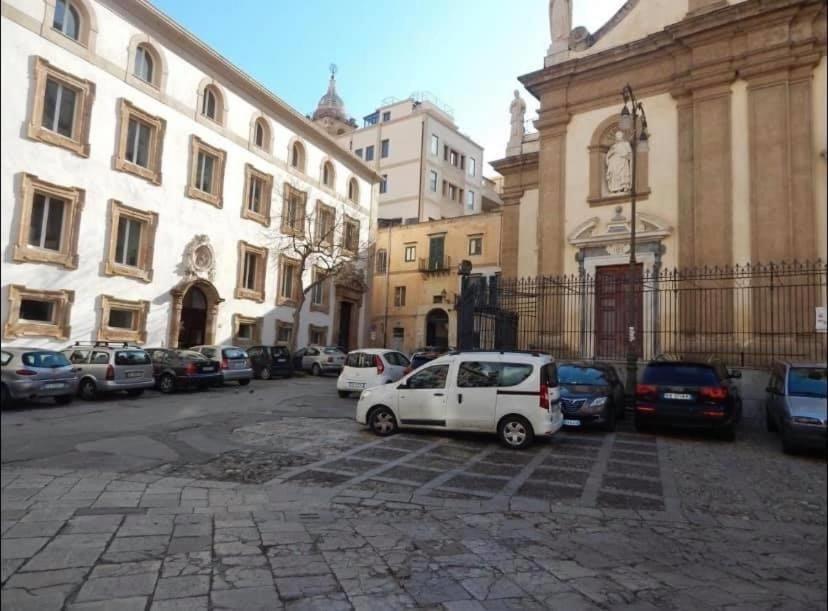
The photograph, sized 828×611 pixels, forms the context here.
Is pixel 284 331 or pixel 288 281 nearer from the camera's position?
pixel 284 331

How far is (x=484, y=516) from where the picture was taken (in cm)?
541

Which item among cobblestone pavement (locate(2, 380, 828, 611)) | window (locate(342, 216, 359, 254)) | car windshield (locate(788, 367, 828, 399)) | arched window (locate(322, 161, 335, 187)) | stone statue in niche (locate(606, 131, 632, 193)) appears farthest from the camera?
window (locate(342, 216, 359, 254))

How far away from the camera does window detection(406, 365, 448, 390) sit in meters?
9.77

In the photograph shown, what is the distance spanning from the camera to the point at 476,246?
3628 centimetres

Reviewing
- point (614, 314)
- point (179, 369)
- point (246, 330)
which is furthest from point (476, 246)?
point (179, 369)

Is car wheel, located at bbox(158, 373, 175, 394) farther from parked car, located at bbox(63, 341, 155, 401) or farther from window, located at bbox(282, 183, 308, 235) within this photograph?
window, located at bbox(282, 183, 308, 235)

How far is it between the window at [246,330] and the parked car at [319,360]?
6.99 ft

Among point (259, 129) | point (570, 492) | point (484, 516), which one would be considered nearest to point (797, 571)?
point (484, 516)

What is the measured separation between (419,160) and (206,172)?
24.0 metres

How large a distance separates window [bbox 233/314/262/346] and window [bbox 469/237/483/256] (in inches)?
612

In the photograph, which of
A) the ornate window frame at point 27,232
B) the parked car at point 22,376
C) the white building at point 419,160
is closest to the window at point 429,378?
the ornate window frame at point 27,232

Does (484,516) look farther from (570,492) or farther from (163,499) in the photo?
(163,499)

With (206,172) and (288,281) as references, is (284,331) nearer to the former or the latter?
(288,281)

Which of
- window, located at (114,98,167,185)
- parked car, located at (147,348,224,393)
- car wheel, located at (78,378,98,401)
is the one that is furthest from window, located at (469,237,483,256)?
car wheel, located at (78,378,98,401)
